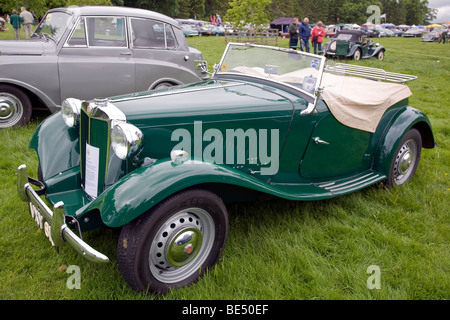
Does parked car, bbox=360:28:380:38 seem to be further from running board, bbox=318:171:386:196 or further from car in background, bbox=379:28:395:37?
running board, bbox=318:171:386:196

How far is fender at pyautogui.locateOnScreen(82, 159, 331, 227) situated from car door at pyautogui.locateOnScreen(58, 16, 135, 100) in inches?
153

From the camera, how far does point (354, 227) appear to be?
3326 millimetres

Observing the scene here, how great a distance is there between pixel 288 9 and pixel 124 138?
81.1 meters

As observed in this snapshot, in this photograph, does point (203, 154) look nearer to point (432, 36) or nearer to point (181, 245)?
point (181, 245)

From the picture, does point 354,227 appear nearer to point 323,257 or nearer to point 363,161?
point 323,257

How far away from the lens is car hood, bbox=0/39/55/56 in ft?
18.1

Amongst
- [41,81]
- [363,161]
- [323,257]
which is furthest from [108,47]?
[323,257]

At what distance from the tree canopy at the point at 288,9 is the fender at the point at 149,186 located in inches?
985

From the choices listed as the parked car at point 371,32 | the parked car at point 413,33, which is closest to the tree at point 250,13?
the parked car at point 371,32

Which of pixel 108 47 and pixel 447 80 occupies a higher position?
pixel 108 47

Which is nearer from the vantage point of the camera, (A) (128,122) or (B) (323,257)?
(A) (128,122)
